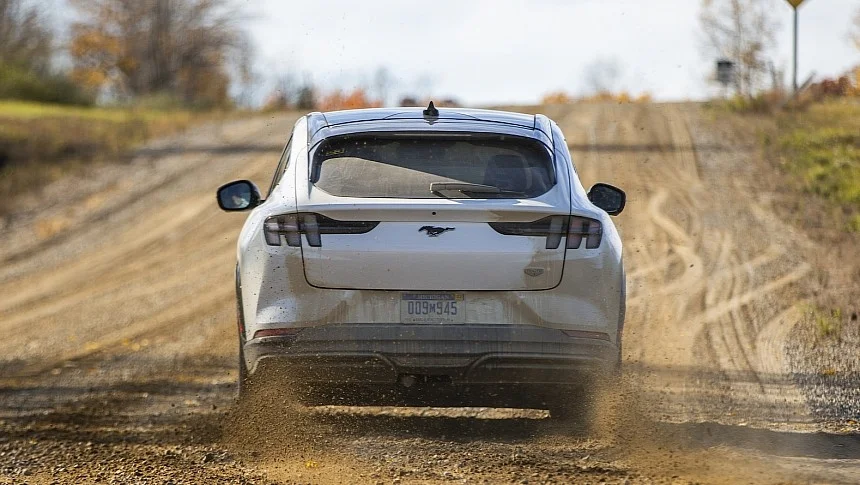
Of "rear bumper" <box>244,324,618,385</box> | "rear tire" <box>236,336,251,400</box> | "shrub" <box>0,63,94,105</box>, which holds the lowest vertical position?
"rear tire" <box>236,336,251,400</box>

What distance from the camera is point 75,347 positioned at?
447 inches

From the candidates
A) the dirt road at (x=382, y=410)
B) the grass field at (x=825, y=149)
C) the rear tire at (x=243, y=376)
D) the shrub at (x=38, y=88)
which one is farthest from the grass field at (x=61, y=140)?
the rear tire at (x=243, y=376)

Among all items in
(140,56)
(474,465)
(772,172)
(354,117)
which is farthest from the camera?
(140,56)

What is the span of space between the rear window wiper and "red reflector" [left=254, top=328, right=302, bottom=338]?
0.96m

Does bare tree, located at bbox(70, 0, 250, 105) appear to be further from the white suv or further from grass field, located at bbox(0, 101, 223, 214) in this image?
the white suv

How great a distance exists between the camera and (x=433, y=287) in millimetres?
5977

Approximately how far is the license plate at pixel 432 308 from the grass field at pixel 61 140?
1688 cm

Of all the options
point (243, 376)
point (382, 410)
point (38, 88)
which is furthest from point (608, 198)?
point (38, 88)

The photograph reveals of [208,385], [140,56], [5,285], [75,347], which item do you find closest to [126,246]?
[5,285]

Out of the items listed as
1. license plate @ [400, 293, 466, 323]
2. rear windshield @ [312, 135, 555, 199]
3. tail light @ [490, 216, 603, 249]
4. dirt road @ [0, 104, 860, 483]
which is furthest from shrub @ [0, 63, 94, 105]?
tail light @ [490, 216, 603, 249]

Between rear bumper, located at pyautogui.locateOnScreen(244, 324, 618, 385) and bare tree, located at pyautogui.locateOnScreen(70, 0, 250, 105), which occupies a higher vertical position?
bare tree, located at pyautogui.locateOnScreen(70, 0, 250, 105)

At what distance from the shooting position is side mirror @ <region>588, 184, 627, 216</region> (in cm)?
711

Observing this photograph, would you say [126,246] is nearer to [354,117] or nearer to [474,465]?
[354,117]

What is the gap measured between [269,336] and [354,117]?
1.44 m
